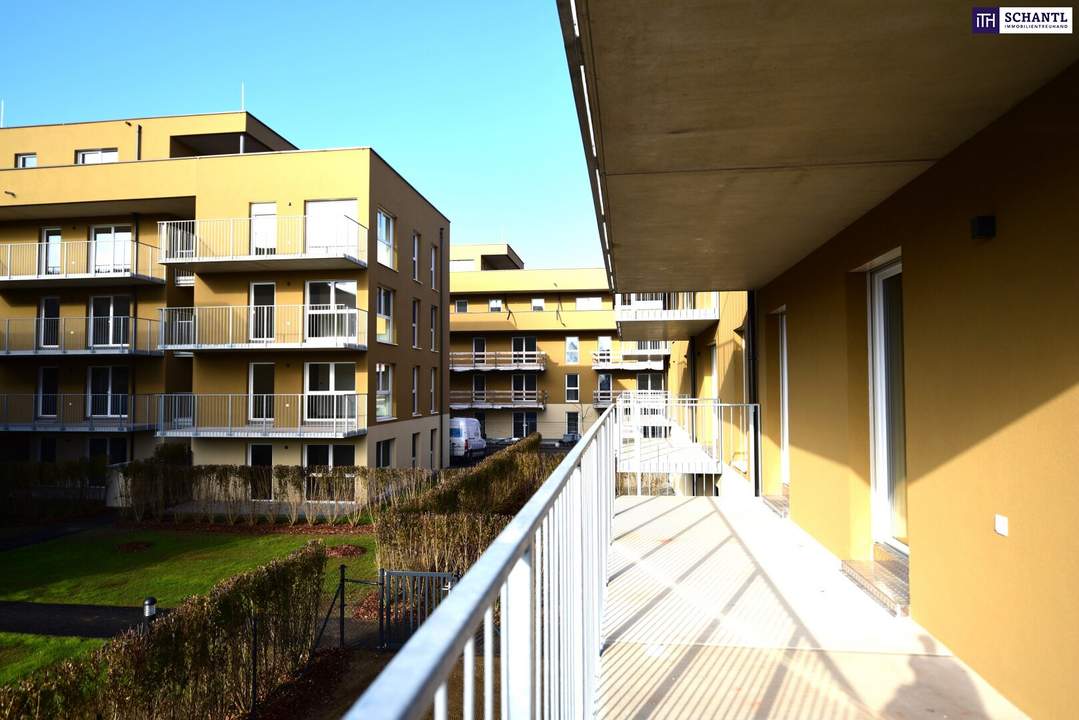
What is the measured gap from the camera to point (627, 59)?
8.96 ft

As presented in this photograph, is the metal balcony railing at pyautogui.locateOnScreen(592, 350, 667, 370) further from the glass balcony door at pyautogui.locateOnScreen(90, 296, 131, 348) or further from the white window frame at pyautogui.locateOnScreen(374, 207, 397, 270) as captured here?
the glass balcony door at pyautogui.locateOnScreen(90, 296, 131, 348)

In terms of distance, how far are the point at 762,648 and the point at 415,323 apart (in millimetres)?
21306

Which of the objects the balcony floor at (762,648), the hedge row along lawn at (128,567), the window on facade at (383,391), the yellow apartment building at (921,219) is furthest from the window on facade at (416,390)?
the yellow apartment building at (921,219)

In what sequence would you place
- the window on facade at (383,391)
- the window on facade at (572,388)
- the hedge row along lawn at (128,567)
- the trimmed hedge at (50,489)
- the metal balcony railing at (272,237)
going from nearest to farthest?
the hedge row along lawn at (128,567)
the trimmed hedge at (50,489)
the metal balcony railing at (272,237)
the window on facade at (383,391)
the window on facade at (572,388)

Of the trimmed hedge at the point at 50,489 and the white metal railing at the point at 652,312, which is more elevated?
the white metal railing at the point at 652,312

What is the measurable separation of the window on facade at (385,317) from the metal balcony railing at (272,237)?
86.1 inches

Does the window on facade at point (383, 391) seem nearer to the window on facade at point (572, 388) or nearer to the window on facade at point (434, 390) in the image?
the window on facade at point (434, 390)

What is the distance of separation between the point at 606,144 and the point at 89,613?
10.4 metres

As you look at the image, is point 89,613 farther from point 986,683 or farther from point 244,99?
point 244,99

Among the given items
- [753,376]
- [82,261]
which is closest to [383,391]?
[82,261]

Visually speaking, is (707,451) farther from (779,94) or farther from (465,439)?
(465,439)

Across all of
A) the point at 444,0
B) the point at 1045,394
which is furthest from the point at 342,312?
the point at 1045,394

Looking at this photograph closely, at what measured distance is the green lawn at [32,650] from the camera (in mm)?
7348

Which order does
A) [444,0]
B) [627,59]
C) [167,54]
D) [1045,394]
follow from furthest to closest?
[167,54] → [444,0] → [1045,394] → [627,59]
